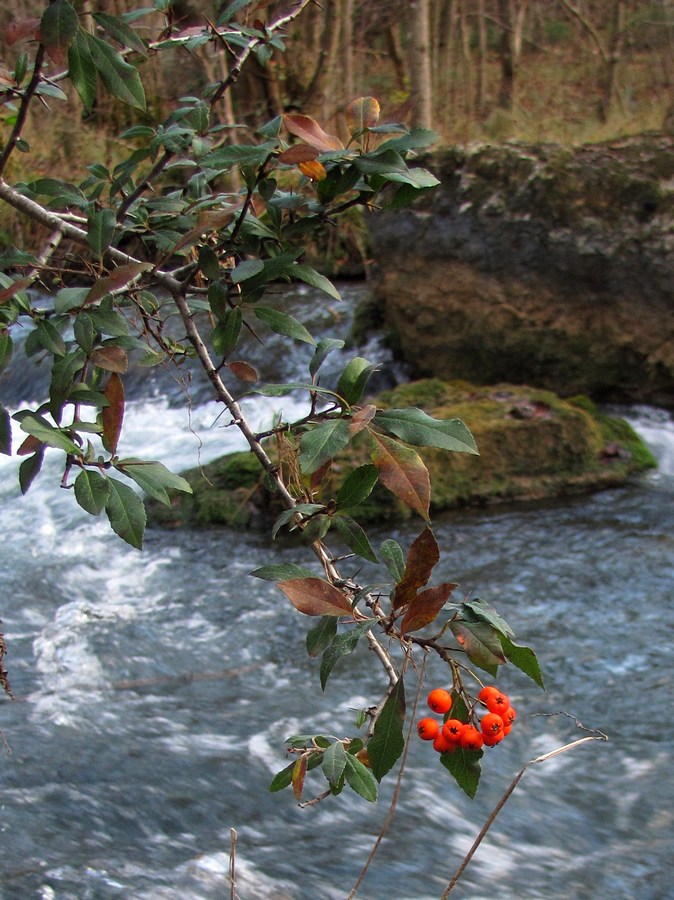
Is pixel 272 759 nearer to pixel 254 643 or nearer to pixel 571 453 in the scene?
pixel 254 643

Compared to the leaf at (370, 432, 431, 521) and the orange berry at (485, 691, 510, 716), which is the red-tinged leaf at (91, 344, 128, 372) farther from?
the orange berry at (485, 691, 510, 716)

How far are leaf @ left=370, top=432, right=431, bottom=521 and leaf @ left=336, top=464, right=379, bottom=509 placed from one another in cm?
11

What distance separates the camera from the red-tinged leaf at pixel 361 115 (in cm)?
108

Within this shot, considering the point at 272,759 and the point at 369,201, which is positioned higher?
the point at 369,201

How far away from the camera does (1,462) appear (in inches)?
227

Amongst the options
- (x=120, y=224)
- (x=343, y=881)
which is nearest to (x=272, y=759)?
(x=343, y=881)

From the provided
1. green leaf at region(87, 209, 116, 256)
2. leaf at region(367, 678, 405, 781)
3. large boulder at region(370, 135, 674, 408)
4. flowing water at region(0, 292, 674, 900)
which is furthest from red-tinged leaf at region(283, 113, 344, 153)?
large boulder at region(370, 135, 674, 408)

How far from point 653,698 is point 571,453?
211 centimetres

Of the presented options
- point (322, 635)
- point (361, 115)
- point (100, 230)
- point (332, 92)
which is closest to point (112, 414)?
point (100, 230)

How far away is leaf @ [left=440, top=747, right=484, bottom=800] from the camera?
3.23ft

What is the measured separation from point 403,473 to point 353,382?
0.17m

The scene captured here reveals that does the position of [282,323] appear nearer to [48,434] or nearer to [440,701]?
[48,434]

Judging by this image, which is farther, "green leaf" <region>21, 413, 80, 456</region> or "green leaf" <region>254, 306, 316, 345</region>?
"green leaf" <region>254, 306, 316, 345</region>

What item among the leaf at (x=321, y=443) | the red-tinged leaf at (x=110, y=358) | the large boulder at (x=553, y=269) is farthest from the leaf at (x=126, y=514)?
the large boulder at (x=553, y=269)
